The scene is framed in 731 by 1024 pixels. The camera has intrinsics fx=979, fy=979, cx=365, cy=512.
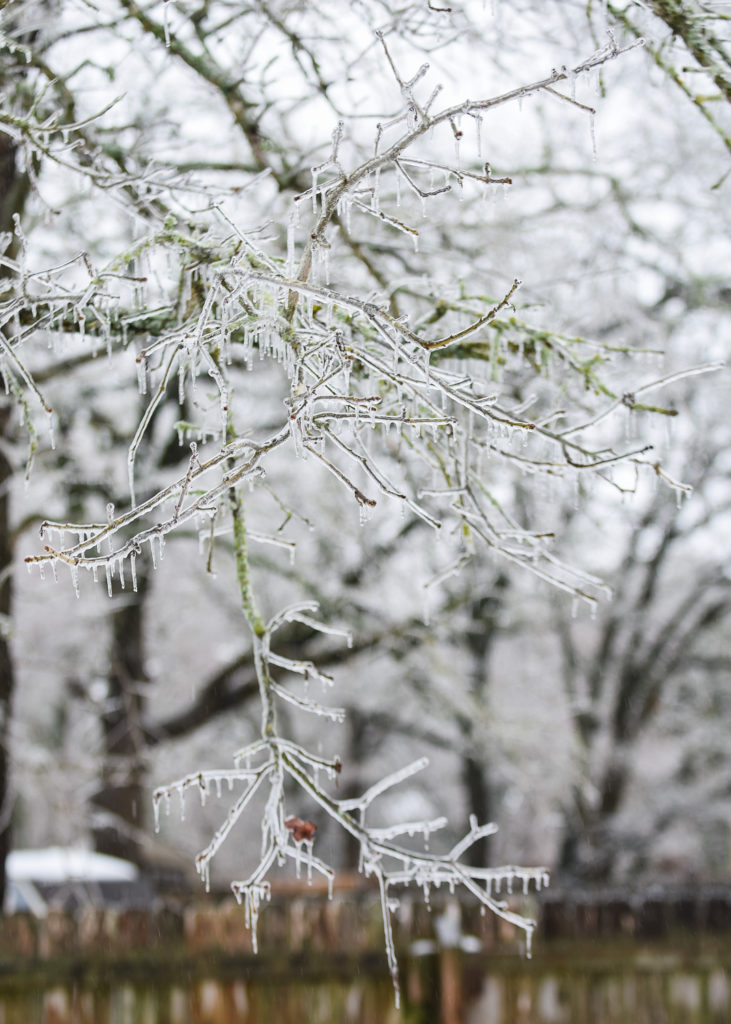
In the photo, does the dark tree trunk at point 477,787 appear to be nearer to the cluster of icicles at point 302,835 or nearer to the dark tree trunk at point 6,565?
the dark tree trunk at point 6,565

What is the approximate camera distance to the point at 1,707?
4.64m

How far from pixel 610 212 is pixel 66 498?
4445mm

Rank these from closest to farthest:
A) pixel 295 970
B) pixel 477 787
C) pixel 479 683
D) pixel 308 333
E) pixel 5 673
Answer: pixel 308 333 < pixel 5 673 < pixel 295 970 < pixel 479 683 < pixel 477 787

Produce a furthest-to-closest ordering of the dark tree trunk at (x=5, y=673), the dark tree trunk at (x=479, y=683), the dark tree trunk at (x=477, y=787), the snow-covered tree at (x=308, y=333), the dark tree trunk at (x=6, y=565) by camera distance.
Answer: the dark tree trunk at (x=477, y=787) < the dark tree trunk at (x=479, y=683) < the dark tree trunk at (x=5, y=673) < the dark tree trunk at (x=6, y=565) < the snow-covered tree at (x=308, y=333)

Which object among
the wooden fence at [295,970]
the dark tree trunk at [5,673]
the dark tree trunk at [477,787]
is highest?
the dark tree trunk at [5,673]

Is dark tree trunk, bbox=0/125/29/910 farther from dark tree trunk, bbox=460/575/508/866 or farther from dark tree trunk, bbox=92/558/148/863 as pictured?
dark tree trunk, bbox=460/575/508/866

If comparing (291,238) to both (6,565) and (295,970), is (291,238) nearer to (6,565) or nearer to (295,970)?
(6,565)

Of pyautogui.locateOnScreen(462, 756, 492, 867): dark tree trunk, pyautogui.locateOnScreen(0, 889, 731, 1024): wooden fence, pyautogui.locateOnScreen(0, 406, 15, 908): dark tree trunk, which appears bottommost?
pyautogui.locateOnScreen(0, 889, 731, 1024): wooden fence

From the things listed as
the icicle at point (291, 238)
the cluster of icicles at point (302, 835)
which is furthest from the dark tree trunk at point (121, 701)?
the icicle at point (291, 238)

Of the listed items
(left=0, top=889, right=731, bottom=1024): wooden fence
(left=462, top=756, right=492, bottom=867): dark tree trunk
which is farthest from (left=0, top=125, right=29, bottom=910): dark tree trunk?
(left=462, top=756, right=492, bottom=867): dark tree trunk

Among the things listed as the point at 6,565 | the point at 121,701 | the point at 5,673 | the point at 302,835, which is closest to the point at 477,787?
the point at 121,701

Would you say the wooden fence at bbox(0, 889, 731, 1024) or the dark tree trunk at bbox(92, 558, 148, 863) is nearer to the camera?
the wooden fence at bbox(0, 889, 731, 1024)

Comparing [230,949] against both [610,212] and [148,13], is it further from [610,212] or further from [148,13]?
[610,212]

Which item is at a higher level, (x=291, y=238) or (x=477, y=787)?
(x=291, y=238)
